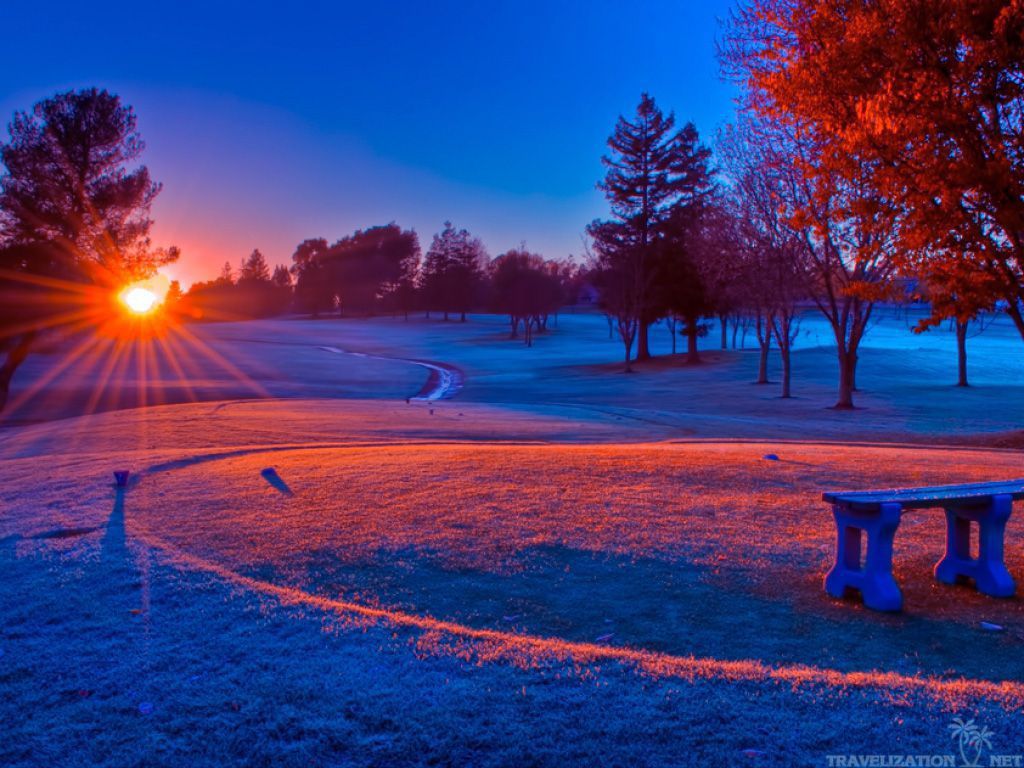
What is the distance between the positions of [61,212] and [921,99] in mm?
30299

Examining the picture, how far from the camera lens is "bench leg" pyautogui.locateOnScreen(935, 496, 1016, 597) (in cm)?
585

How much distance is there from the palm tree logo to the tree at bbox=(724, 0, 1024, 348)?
824cm

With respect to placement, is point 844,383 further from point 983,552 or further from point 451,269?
point 451,269

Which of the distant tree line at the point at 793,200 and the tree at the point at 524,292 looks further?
the tree at the point at 524,292

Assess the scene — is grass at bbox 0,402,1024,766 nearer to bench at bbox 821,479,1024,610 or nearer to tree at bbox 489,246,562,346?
bench at bbox 821,479,1024,610

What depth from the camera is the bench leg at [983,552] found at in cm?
585

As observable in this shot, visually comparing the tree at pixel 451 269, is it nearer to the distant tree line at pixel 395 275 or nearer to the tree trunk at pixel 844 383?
the distant tree line at pixel 395 275

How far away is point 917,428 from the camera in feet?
75.4

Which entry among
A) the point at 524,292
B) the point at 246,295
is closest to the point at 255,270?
the point at 246,295

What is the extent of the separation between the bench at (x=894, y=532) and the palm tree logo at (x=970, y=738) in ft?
6.65

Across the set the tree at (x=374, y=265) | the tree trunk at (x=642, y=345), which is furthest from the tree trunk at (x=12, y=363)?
the tree at (x=374, y=265)

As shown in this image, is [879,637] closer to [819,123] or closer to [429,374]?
[819,123]

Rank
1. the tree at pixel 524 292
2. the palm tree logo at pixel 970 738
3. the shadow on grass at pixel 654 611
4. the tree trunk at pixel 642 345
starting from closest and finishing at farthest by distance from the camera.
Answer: the palm tree logo at pixel 970 738 < the shadow on grass at pixel 654 611 < the tree trunk at pixel 642 345 < the tree at pixel 524 292

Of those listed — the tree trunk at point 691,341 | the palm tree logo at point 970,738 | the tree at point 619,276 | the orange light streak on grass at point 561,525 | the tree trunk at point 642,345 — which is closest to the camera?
the palm tree logo at point 970,738
